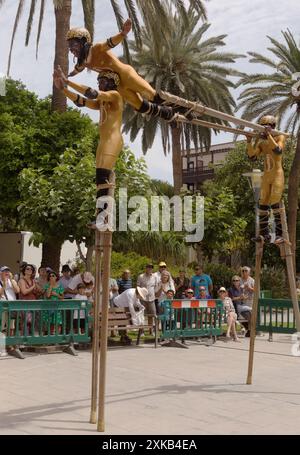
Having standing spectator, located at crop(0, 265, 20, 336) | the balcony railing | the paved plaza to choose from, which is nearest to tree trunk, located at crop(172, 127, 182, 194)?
the paved plaza

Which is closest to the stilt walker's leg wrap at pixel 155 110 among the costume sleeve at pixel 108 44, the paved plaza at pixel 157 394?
the costume sleeve at pixel 108 44

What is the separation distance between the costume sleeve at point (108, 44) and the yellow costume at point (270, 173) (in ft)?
9.49

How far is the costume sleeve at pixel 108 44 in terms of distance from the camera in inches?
220

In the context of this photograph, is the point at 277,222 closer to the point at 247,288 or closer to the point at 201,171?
the point at 247,288

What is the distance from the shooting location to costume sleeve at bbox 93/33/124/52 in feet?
18.3

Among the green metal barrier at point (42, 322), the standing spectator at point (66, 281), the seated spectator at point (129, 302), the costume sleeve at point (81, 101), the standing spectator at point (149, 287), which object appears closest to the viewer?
the costume sleeve at point (81, 101)

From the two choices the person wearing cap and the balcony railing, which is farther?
the balcony railing

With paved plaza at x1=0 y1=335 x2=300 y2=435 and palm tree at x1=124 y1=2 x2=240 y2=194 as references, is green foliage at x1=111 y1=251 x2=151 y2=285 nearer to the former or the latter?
palm tree at x1=124 y1=2 x2=240 y2=194

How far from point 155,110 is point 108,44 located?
873 millimetres

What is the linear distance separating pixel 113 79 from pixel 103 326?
2.42 m

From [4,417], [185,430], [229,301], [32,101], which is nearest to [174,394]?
[185,430]

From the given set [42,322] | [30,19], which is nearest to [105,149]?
[42,322]

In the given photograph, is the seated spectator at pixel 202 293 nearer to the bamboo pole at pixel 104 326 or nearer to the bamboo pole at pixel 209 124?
the bamboo pole at pixel 209 124

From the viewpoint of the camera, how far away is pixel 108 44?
5668 millimetres
